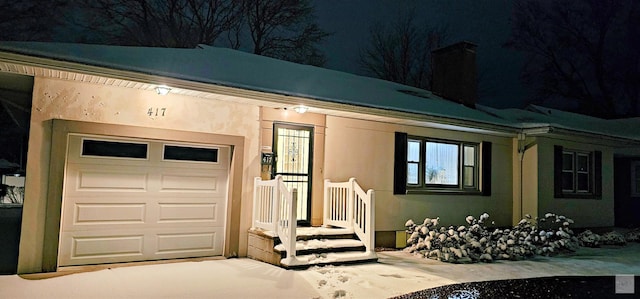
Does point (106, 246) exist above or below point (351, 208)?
below

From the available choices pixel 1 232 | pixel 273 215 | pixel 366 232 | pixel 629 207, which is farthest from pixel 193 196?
pixel 629 207

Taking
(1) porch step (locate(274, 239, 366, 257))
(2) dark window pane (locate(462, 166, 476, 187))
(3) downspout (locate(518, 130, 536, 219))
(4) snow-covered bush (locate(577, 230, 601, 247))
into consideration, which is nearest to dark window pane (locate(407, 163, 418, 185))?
(2) dark window pane (locate(462, 166, 476, 187))

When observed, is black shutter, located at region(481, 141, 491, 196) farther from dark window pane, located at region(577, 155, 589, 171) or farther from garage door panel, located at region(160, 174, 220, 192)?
garage door panel, located at region(160, 174, 220, 192)

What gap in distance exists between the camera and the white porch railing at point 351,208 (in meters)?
7.88

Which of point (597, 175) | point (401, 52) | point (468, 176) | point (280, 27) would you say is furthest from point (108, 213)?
point (401, 52)

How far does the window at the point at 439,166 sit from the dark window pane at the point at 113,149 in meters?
5.06

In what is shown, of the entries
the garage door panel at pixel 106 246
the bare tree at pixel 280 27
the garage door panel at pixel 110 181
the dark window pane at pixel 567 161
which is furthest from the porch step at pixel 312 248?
the bare tree at pixel 280 27

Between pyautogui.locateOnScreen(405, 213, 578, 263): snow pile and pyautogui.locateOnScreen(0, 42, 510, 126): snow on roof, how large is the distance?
2.37m

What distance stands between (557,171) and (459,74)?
3683mm

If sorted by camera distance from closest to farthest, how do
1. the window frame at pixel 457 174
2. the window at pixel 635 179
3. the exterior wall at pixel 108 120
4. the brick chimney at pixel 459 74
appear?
the exterior wall at pixel 108 120 → the window frame at pixel 457 174 → the brick chimney at pixel 459 74 → the window at pixel 635 179

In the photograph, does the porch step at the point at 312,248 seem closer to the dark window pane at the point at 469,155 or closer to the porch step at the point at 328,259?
the porch step at the point at 328,259

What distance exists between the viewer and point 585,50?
29.2 meters

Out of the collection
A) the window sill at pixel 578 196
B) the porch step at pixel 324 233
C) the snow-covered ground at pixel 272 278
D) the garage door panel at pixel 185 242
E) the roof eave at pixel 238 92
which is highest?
the roof eave at pixel 238 92

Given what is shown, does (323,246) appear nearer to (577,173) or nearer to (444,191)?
(444,191)
